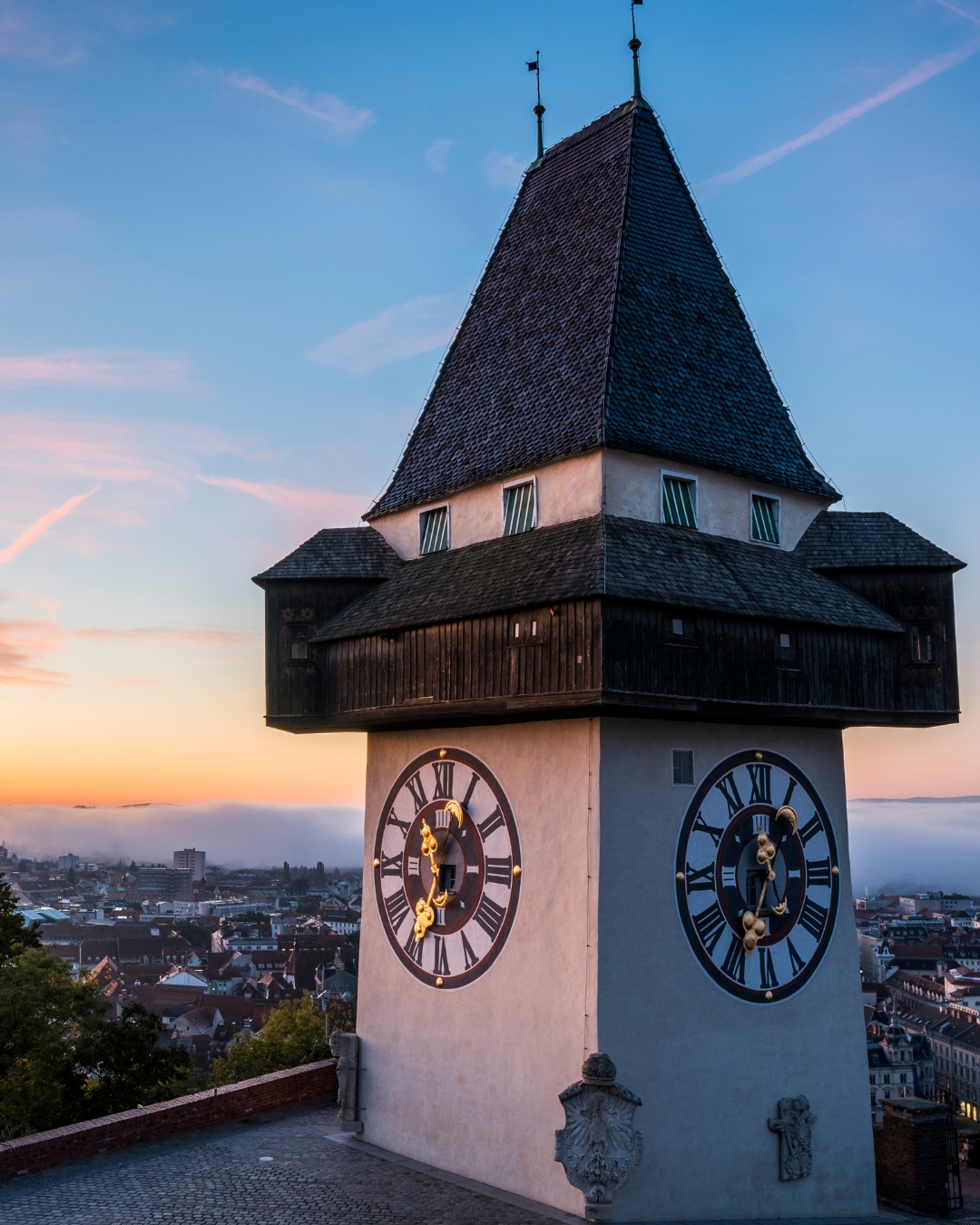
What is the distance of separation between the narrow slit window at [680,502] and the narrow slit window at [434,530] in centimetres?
275

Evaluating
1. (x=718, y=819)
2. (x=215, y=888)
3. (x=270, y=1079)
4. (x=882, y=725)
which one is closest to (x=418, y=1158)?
(x=270, y=1079)

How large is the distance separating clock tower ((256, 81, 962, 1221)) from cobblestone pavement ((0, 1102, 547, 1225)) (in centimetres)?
64

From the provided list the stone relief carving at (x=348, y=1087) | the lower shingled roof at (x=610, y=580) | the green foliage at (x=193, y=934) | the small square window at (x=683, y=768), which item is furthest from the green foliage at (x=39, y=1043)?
the green foliage at (x=193, y=934)

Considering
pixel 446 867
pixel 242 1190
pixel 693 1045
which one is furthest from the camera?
pixel 446 867

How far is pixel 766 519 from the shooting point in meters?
14.1

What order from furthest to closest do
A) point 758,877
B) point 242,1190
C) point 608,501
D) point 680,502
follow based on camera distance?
point 680,502 < point 758,877 < point 608,501 < point 242,1190

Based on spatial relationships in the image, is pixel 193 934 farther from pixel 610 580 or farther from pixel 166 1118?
pixel 610 580

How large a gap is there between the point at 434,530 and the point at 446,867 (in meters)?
4.01

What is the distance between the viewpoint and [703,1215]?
457 inches

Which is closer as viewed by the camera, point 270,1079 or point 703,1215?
point 703,1215

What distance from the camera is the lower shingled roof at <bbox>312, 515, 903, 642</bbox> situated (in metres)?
11.7

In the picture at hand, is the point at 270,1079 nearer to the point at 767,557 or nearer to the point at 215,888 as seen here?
the point at 767,557

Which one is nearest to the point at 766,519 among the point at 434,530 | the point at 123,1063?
the point at 434,530

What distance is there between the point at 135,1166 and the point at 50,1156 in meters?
0.92
